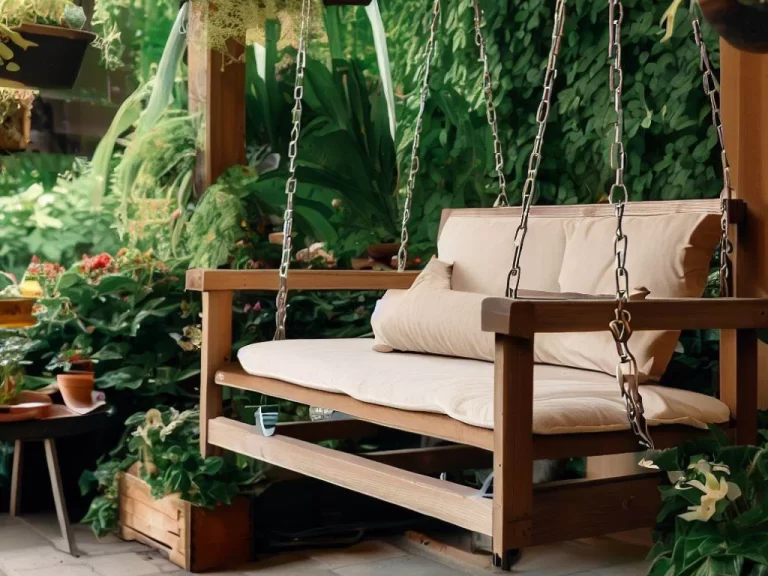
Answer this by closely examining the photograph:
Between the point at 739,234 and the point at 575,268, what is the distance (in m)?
0.39

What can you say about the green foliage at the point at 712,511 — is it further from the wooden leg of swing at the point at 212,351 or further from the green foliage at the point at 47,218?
the green foliage at the point at 47,218

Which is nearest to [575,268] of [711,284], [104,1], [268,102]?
[711,284]

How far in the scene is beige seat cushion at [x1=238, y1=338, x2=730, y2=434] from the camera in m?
1.92

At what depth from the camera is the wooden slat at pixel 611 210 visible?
2400 millimetres

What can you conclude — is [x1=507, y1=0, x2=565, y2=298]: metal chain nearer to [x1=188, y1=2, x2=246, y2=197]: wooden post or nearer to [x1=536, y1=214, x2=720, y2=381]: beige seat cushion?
[x1=536, y1=214, x2=720, y2=381]: beige seat cushion

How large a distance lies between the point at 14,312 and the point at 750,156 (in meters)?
2.18

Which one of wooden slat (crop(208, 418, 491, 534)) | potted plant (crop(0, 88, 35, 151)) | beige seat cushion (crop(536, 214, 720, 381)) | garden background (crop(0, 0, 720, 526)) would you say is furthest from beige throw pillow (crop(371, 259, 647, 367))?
potted plant (crop(0, 88, 35, 151))

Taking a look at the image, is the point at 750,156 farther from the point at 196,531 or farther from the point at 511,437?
the point at 196,531

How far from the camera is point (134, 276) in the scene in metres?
3.71

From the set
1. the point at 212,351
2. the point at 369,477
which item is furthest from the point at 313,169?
the point at 369,477

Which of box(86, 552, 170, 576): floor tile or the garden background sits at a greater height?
the garden background

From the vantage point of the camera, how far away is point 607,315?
1910 mm

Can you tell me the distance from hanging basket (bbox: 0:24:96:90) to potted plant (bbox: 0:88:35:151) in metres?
0.72

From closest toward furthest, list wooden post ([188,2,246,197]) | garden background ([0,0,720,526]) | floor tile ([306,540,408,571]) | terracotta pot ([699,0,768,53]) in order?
1. terracotta pot ([699,0,768,53])
2. floor tile ([306,540,408,571])
3. garden background ([0,0,720,526])
4. wooden post ([188,2,246,197])
